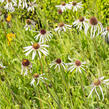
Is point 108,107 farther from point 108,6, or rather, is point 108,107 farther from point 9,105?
point 108,6

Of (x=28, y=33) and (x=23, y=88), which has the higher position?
(x=28, y=33)

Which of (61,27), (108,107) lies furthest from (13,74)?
(108,107)

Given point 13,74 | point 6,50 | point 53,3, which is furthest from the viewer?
point 53,3

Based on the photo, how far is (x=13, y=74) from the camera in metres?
2.38

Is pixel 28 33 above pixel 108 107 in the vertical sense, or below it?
above

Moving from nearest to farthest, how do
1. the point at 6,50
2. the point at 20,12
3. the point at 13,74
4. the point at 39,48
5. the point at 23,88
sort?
the point at 39,48 → the point at 23,88 → the point at 13,74 → the point at 6,50 → the point at 20,12

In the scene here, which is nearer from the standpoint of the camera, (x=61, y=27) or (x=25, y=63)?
(x=25, y=63)

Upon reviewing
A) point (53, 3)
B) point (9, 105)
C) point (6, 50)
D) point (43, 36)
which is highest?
point (53, 3)

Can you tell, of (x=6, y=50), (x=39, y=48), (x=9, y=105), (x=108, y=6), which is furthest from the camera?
(x=108, y=6)

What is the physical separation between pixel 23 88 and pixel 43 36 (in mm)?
586

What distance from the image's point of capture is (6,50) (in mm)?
2910

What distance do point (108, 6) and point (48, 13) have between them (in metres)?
1.06

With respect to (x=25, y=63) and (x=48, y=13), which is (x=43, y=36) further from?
(x=48, y=13)

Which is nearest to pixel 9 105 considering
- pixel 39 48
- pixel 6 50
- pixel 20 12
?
pixel 39 48
